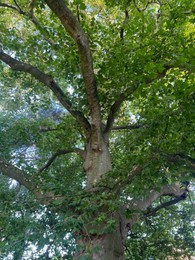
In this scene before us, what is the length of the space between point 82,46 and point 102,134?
1.54 metres

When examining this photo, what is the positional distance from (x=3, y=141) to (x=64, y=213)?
2.20m

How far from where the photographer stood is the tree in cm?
297

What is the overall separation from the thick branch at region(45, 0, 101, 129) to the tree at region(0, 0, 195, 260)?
0.01 meters

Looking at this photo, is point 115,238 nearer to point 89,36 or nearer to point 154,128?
point 154,128

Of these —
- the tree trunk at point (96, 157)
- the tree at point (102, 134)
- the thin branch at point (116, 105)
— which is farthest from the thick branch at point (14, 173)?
the thin branch at point (116, 105)

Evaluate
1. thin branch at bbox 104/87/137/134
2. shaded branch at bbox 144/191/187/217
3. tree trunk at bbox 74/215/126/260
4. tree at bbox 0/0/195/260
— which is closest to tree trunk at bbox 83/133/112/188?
tree at bbox 0/0/195/260

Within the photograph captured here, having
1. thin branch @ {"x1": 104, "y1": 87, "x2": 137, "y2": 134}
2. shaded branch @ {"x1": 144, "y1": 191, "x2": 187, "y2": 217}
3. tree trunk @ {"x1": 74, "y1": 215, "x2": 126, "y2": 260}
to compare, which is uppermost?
thin branch @ {"x1": 104, "y1": 87, "x2": 137, "y2": 134}

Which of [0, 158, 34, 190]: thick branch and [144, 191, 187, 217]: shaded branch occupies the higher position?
[144, 191, 187, 217]: shaded branch

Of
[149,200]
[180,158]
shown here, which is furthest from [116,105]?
[149,200]

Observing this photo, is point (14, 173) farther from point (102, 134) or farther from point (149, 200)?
point (149, 200)

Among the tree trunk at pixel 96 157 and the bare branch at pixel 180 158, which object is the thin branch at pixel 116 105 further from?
the bare branch at pixel 180 158

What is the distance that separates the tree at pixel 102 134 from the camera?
2975mm

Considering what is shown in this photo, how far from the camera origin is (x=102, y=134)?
461cm

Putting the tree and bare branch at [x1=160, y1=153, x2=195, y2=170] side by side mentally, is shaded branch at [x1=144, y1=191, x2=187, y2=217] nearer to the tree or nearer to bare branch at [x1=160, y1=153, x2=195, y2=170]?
the tree
